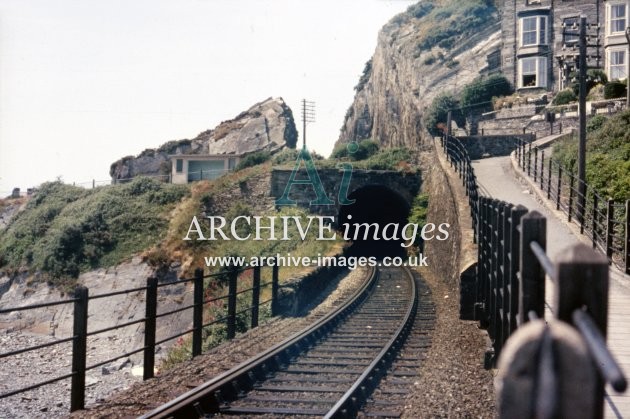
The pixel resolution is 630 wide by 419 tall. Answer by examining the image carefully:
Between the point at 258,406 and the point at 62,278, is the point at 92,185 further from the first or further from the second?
the point at 258,406

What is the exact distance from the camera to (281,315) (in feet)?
46.2

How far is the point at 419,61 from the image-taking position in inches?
2362

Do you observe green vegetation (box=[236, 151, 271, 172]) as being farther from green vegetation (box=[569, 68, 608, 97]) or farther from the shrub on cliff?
green vegetation (box=[569, 68, 608, 97])

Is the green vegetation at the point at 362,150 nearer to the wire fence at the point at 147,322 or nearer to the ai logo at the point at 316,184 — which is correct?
the ai logo at the point at 316,184

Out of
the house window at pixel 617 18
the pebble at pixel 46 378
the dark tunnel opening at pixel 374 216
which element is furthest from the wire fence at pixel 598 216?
the house window at pixel 617 18

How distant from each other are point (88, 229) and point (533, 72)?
108 feet

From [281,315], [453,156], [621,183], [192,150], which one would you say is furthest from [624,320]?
[192,150]

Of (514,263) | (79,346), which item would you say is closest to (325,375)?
(79,346)

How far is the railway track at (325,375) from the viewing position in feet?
Answer: 22.3

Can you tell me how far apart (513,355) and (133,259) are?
2970 centimetres

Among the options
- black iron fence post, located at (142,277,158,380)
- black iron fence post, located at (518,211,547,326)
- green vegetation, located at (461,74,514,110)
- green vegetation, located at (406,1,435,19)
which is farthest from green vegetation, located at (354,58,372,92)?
black iron fence post, located at (518,211,547,326)

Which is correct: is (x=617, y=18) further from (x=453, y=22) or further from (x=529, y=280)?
(x=529, y=280)

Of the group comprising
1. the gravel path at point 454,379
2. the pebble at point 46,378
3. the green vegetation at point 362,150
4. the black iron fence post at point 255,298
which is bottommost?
the pebble at point 46,378

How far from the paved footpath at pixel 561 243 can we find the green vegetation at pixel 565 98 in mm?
8793
